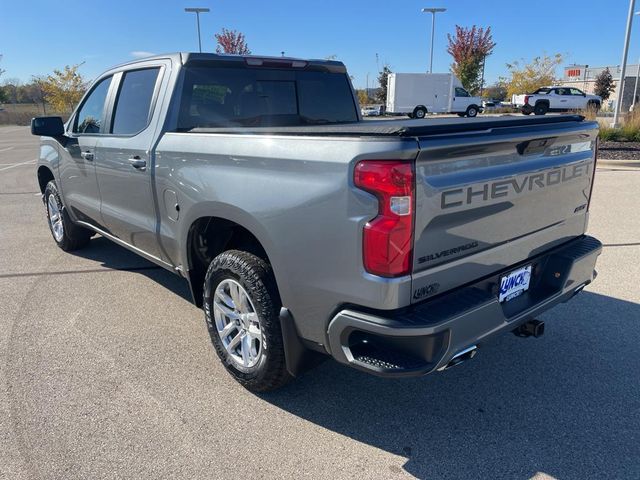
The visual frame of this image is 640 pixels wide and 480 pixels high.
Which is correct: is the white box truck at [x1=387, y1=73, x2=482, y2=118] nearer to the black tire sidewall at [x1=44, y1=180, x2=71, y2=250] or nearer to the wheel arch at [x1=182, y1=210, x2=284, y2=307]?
the black tire sidewall at [x1=44, y1=180, x2=71, y2=250]

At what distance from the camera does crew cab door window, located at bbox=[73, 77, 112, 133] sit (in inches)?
179

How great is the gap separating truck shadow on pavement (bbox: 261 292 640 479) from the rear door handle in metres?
1.84

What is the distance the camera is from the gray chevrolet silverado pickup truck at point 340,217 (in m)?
2.19

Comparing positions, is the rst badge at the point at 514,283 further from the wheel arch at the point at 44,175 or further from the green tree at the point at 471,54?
the green tree at the point at 471,54

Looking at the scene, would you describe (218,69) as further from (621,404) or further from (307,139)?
(621,404)

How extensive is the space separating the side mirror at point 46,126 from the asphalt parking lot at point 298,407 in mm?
1650

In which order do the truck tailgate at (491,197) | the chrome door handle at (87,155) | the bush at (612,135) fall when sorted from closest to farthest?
the truck tailgate at (491,197) < the chrome door handle at (87,155) < the bush at (612,135)

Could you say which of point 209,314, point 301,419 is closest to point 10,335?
point 209,314

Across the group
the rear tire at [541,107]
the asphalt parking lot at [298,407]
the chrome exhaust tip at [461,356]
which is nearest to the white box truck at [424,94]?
the rear tire at [541,107]

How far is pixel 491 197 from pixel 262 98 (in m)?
2.21

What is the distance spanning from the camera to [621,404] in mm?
2932

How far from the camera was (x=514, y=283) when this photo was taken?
9.21ft

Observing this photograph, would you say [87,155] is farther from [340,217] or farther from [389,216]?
[389,216]

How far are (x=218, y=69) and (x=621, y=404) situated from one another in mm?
3443
